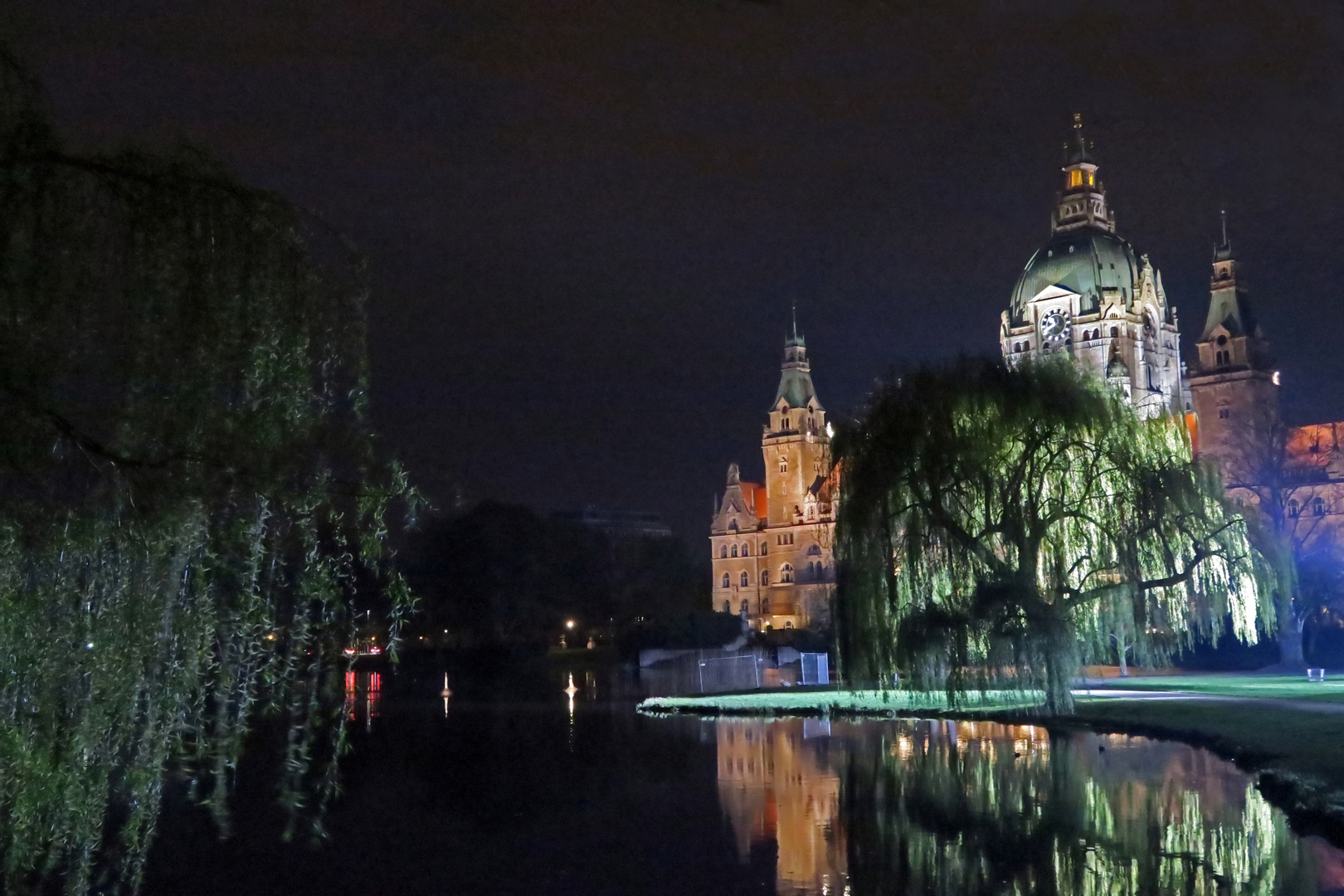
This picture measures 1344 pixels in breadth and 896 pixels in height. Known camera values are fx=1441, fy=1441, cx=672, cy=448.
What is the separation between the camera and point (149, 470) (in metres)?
8.27

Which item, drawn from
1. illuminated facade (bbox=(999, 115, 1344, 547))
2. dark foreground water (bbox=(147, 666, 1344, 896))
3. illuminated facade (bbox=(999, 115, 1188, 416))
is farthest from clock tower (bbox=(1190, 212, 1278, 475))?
dark foreground water (bbox=(147, 666, 1344, 896))

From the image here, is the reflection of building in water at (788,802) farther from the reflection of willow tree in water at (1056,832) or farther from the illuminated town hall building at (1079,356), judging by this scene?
the illuminated town hall building at (1079,356)

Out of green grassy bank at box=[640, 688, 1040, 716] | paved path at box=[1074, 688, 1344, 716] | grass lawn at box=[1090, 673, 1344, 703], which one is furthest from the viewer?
grass lawn at box=[1090, 673, 1344, 703]

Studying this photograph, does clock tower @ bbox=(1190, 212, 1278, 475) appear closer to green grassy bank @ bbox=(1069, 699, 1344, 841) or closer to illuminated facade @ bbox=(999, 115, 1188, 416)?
illuminated facade @ bbox=(999, 115, 1188, 416)

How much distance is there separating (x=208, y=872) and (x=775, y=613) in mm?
Answer: 123416

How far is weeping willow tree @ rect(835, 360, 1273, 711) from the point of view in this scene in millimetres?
28672

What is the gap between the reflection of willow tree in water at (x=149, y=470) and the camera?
26.5ft

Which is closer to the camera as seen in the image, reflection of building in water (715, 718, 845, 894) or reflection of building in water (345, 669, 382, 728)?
reflection of building in water (715, 718, 845, 894)

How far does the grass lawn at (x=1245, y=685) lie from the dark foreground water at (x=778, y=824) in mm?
9900

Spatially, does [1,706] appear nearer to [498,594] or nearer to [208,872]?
[208,872]

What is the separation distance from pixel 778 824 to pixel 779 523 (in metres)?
123

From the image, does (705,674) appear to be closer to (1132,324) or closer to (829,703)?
(829,703)

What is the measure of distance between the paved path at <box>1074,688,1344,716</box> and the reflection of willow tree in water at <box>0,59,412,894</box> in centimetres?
2423

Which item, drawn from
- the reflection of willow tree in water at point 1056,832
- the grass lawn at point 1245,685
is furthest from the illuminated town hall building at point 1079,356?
the reflection of willow tree in water at point 1056,832
